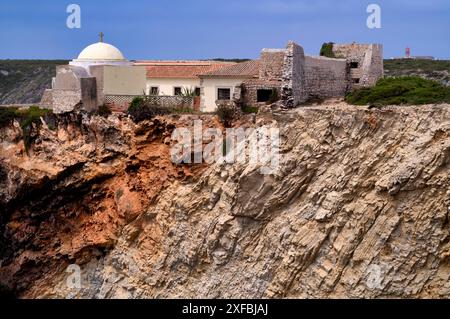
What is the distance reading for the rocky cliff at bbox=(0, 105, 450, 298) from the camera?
19.7 metres

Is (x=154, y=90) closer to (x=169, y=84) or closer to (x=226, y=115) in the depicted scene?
(x=169, y=84)

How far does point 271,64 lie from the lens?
80.7 ft

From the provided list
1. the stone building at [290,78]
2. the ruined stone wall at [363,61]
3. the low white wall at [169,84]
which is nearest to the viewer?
the stone building at [290,78]

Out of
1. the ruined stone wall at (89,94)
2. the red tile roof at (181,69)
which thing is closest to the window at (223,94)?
the red tile roof at (181,69)

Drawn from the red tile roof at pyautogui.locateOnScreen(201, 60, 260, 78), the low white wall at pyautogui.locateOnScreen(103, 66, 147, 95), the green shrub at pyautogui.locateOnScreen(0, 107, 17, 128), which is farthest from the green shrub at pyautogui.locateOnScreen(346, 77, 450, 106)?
the green shrub at pyautogui.locateOnScreen(0, 107, 17, 128)

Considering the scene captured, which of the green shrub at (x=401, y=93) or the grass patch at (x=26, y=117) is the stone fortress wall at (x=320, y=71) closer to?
the green shrub at (x=401, y=93)

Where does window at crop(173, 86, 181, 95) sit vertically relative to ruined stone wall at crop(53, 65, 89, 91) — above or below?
below

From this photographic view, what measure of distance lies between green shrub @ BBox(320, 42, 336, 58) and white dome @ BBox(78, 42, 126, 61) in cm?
732

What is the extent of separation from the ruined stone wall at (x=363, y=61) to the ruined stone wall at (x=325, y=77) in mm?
484

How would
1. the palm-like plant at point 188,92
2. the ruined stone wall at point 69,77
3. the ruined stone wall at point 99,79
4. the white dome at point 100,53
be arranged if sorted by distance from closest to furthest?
the ruined stone wall at point 69,77 → the palm-like plant at point 188,92 → the ruined stone wall at point 99,79 → the white dome at point 100,53

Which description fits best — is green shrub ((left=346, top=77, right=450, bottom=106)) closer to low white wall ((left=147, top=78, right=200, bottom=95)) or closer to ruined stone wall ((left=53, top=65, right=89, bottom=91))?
low white wall ((left=147, top=78, right=200, bottom=95))

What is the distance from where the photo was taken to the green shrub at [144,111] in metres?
24.5
